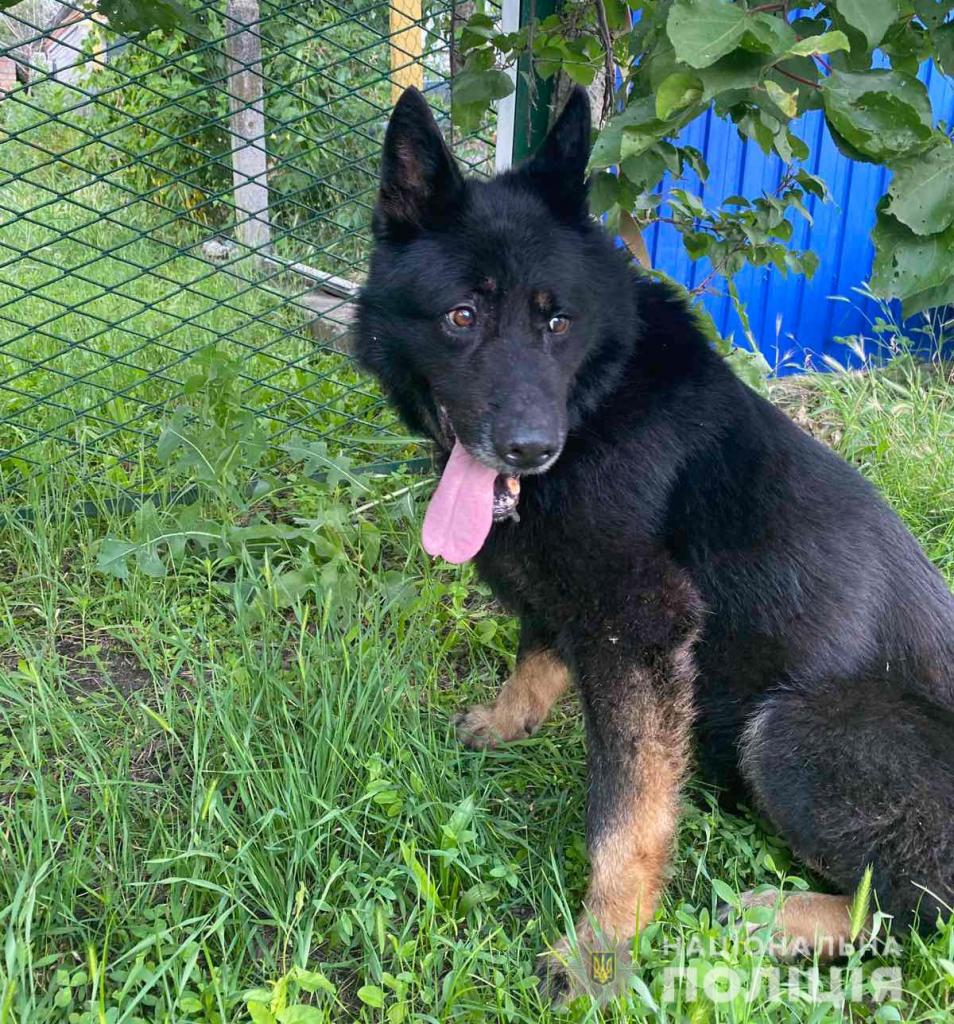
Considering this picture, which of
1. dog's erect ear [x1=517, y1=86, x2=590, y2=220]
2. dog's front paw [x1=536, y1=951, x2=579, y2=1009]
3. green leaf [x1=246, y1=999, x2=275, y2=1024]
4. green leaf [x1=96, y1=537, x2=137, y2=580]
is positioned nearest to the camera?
green leaf [x1=246, y1=999, x2=275, y2=1024]

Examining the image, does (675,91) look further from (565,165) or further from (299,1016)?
(299,1016)

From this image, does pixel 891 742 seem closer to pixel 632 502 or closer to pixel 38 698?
pixel 632 502

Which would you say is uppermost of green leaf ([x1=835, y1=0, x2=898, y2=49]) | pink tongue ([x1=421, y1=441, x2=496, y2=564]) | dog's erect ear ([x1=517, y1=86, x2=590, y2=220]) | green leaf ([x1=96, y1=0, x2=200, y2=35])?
green leaf ([x1=835, y1=0, x2=898, y2=49])

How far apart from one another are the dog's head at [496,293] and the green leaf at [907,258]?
2.43ft

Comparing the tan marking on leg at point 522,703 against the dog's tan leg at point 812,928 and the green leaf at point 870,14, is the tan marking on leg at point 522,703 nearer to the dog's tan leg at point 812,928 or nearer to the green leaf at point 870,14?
the dog's tan leg at point 812,928

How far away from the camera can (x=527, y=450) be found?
202cm

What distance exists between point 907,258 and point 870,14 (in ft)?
1.45

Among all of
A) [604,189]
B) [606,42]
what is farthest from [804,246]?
[604,189]

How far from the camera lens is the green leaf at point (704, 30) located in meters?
1.45

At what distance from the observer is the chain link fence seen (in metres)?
3.63

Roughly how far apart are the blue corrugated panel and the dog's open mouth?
11.7 feet

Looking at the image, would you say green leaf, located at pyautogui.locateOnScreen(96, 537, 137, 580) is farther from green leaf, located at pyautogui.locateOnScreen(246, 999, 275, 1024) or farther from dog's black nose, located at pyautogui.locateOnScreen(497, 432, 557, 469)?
green leaf, located at pyautogui.locateOnScreen(246, 999, 275, 1024)

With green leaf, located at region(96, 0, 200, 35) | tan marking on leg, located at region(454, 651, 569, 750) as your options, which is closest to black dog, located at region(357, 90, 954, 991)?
tan marking on leg, located at region(454, 651, 569, 750)

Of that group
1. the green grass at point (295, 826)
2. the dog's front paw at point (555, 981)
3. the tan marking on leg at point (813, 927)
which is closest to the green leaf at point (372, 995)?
the green grass at point (295, 826)
